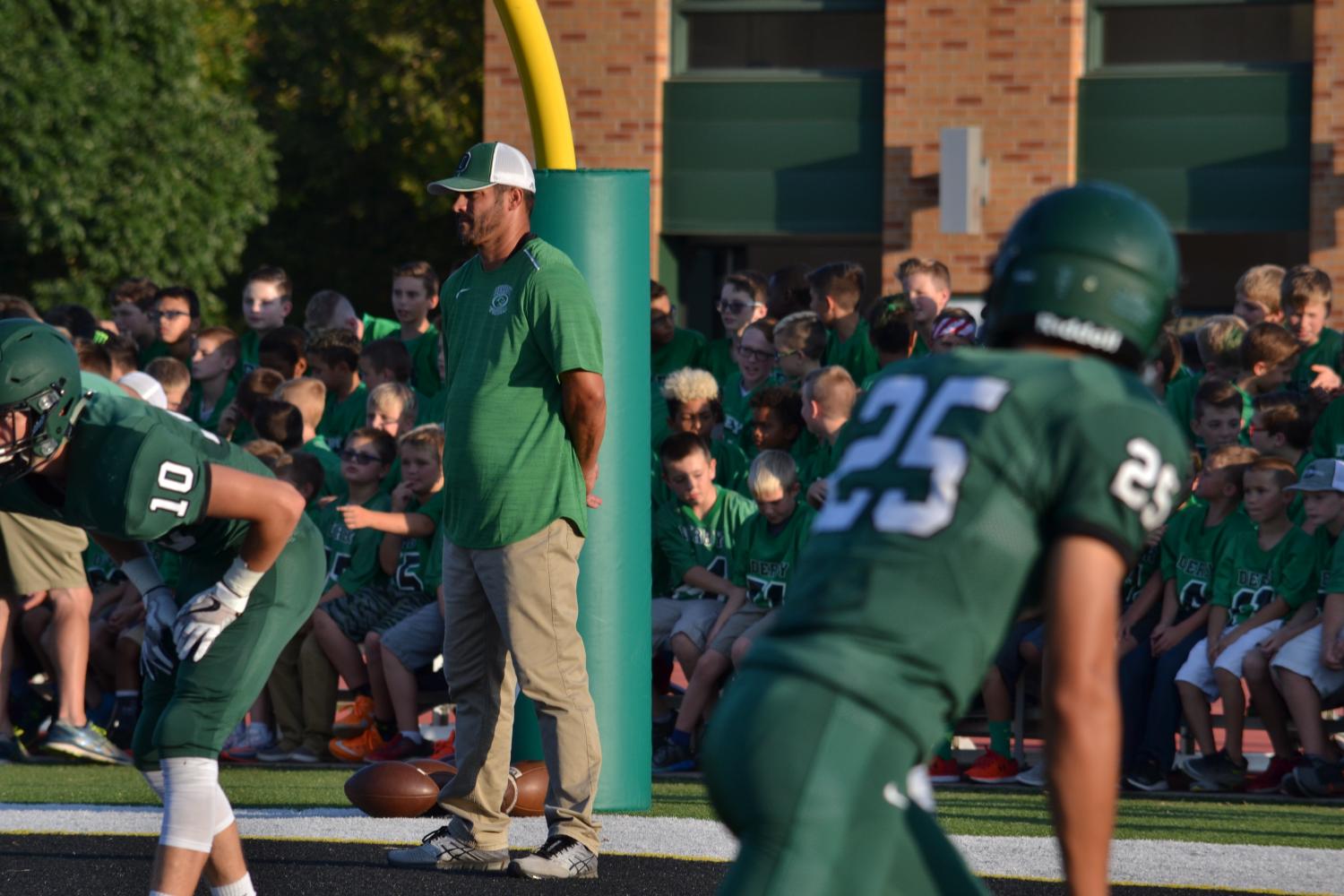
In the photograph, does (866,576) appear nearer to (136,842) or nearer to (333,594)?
(136,842)

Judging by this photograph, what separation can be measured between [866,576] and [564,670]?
351 centimetres

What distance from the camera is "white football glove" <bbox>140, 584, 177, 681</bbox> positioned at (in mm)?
5223

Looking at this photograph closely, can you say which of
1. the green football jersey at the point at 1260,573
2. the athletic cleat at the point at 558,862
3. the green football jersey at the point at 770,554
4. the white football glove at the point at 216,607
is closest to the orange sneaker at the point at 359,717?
the green football jersey at the point at 770,554

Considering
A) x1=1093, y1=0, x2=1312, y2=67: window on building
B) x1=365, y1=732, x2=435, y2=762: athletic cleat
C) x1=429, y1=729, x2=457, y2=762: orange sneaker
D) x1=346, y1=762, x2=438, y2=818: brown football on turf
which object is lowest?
x1=429, y1=729, x2=457, y2=762: orange sneaker

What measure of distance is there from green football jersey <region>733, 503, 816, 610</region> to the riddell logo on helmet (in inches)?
236

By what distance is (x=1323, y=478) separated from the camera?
830 cm

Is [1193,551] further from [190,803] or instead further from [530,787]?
[190,803]

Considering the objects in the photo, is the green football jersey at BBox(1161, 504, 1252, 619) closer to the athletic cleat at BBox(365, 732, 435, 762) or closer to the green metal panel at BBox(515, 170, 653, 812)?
the green metal panel at BBox(515, 170, 653, 812)

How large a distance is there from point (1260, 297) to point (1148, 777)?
2.83 meters

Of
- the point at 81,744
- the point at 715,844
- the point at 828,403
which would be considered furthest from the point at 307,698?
the point at 715,844

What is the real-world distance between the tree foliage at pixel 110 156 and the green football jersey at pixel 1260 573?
1747 cm

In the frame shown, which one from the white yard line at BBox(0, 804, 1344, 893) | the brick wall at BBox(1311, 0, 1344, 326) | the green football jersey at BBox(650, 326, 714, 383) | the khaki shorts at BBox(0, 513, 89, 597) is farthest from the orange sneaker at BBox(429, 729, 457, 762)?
the brick wall at BBox(1311, 0, 1344, 326)

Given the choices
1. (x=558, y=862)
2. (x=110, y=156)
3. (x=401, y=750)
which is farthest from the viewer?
(x=110, y=156)

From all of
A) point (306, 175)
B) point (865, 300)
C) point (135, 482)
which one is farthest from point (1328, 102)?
point (306, 175)
